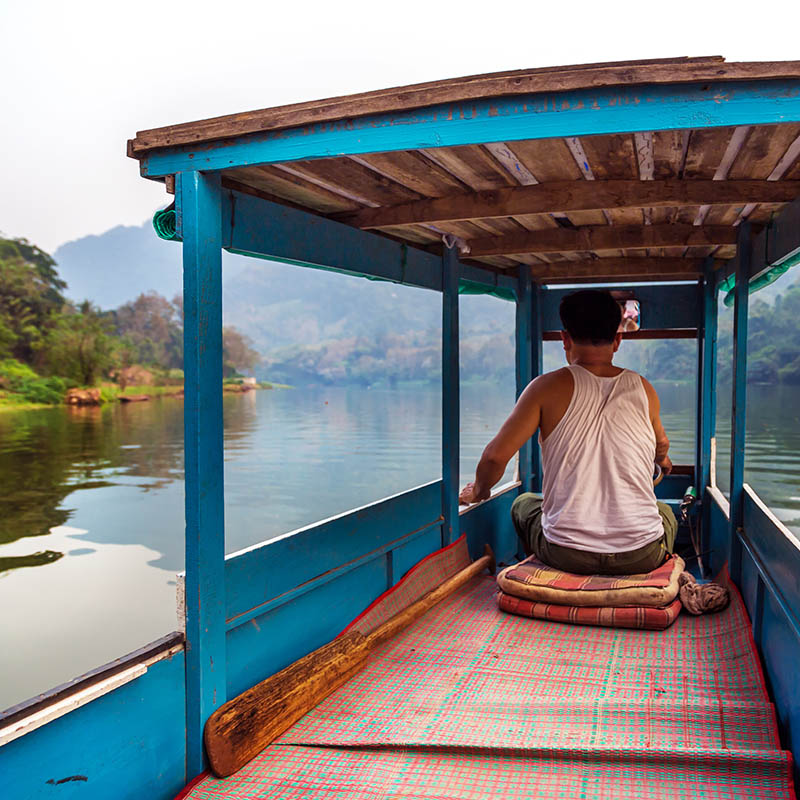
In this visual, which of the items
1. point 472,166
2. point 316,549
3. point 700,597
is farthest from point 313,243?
point 700,597

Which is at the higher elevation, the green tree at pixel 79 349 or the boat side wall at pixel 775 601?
the green tree at pixel 79 349

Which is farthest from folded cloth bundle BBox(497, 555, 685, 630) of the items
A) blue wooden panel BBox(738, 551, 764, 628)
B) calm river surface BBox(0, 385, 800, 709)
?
calm river surface BBox(0, 385, 800, 709)

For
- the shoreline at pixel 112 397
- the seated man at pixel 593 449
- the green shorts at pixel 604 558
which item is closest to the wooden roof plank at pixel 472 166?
the seated man at pixel 593 449

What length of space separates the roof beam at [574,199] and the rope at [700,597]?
1515mm

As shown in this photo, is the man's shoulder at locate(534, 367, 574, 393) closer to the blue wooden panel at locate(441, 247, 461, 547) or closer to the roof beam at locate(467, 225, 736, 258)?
the blue wooden panel at locate(441, 247, 461, 547)

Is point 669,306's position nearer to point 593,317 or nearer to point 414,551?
point 593,317

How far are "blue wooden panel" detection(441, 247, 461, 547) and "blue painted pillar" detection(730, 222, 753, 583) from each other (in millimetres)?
1335

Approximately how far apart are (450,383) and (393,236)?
87 cm

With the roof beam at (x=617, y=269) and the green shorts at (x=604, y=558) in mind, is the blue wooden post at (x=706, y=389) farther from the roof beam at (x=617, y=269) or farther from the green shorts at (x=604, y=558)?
the green shorts at (x=604, y=558)

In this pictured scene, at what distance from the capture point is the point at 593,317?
3314mm

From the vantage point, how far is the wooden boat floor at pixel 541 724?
83.0 inches

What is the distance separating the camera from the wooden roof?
2.02 m

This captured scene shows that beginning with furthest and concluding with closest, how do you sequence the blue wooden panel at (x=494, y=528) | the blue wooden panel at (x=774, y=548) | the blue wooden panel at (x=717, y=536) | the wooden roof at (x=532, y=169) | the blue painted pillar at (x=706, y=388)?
the blue painted pillar at (x=706, y=388), the blue wooden panel at (x=494, y=528), the blue wooden panel at (x=717, y=536), the blue wooden panel at (x=774, y=548), the wooden roof at (x=532, y=169)

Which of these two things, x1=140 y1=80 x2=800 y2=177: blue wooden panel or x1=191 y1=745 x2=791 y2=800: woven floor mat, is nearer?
x1=140 y1=80 x2=800 y2=177: blue wooden panel
